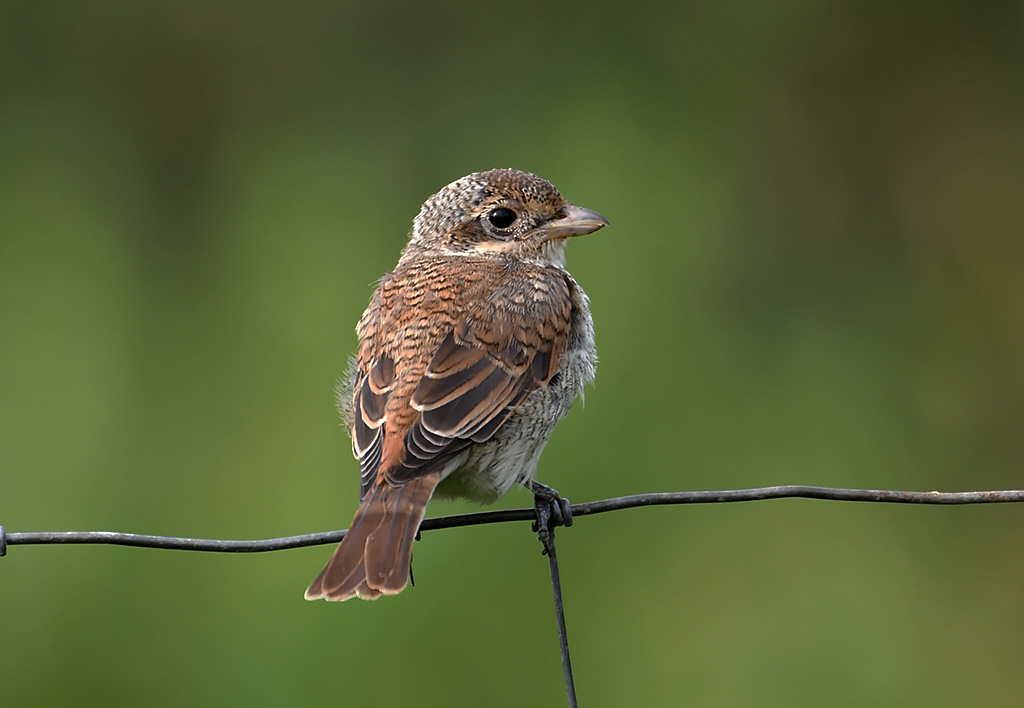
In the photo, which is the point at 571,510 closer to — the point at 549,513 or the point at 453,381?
the point at 549,513

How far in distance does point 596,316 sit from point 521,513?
103 inches

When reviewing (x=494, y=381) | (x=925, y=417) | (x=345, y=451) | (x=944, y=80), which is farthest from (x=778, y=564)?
(x=944, y=80)

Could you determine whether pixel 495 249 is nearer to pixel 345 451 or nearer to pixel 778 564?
pixel 345 451

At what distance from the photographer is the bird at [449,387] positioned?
3061 millimetres

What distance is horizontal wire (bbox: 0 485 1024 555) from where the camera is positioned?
8.74 ft

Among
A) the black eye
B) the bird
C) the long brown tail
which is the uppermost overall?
the black eye

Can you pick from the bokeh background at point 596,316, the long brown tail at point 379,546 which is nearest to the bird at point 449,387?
the long brown tail at point 379,546

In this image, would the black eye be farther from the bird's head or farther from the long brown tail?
the long brown tail

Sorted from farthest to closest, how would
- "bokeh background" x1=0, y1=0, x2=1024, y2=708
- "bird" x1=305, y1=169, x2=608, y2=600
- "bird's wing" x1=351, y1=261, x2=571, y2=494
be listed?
"bokeh background" x1=0, y1=0, x2=1024, y2=708 → "bird's wing" x1=351, y1=261, x2=571, y2=494 → "bird" x1=305, y1=169, x2=608, y2=600

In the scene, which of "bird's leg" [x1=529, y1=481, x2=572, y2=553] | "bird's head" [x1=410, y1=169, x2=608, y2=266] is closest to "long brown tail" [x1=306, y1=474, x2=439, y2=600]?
"bird's leg" [x1=529, y1=481, x2=572, y2=553]

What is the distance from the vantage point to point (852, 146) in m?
6.37

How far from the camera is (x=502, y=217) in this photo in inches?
161

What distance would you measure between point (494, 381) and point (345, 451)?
199 centimetres

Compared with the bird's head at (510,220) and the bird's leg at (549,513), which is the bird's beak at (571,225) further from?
the bird's leg at (549,513)
